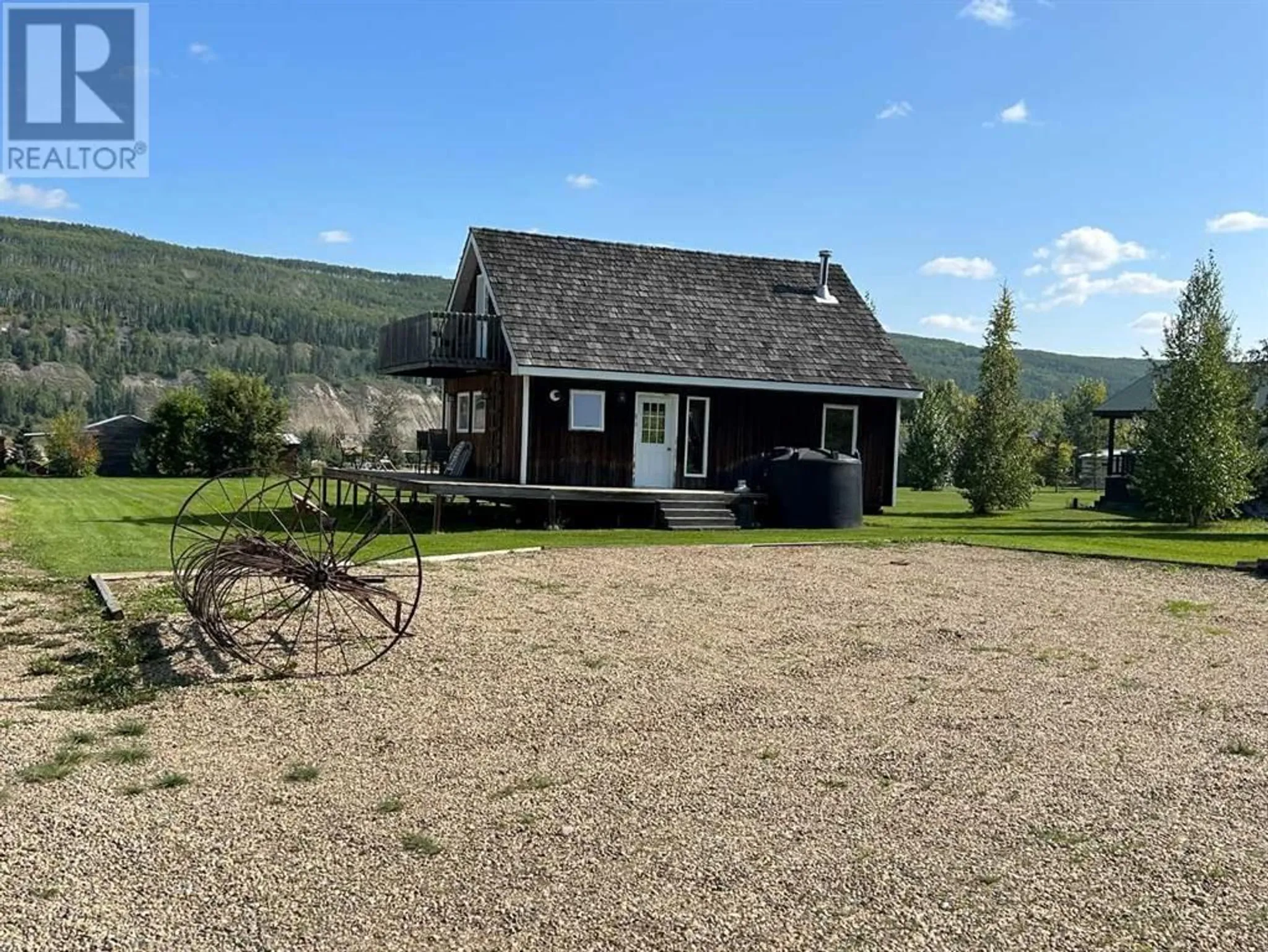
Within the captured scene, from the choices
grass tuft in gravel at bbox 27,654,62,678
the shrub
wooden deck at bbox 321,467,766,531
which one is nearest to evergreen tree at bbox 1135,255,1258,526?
wooden deck at bbox 321,467,766,531

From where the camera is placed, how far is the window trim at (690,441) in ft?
72.3

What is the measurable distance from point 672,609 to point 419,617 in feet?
7.85

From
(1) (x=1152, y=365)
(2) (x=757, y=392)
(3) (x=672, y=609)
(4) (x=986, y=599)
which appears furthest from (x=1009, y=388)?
(3) (x=672, y=609)

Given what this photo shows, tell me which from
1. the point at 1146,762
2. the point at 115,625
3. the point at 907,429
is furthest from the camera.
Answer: the point at 907,429

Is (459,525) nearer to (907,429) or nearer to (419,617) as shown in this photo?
(419,617)

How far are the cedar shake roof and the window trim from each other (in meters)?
0.72

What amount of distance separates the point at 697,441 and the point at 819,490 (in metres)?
3.06

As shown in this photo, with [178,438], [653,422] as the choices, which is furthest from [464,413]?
[178,438]

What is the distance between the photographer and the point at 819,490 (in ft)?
66.0

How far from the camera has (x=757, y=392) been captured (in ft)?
73.6

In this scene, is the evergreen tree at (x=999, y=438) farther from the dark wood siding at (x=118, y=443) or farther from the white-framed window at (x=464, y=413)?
the dark wood siding at (x=118, y=443)

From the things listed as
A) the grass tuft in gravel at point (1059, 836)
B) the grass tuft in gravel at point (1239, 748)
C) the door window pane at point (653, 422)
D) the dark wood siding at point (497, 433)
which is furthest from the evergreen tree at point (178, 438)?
the grass tuft in gravel at point (1059, 836)

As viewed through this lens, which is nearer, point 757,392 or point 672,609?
point 672,609

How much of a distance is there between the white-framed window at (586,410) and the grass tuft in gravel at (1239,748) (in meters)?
15.6
